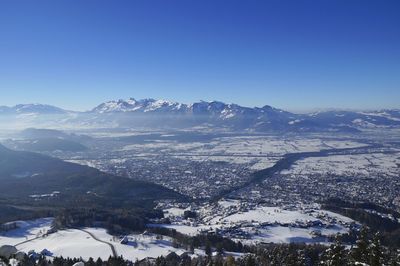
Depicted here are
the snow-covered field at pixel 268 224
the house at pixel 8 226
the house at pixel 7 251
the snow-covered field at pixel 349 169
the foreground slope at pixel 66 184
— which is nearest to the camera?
the house at pixel 7 251

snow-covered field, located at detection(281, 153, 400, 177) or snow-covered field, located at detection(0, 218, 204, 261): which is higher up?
snow-covered field, located at detection(0, 218, 204, 261)

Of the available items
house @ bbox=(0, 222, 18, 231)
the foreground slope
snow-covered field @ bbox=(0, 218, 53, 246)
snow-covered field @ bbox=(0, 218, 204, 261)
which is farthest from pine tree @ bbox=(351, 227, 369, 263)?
the foreground slope

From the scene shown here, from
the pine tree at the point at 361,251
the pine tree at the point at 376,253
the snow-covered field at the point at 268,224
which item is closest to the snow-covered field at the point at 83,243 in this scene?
the snow-covered field at the point at 268,224

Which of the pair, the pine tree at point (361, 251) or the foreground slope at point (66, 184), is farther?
the foreground slope at point (66, 184)

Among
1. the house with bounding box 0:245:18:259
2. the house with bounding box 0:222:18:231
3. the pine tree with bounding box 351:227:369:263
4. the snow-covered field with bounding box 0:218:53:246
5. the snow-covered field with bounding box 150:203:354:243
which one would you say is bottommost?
the snow-covered field with bounding box 150:203:354:243

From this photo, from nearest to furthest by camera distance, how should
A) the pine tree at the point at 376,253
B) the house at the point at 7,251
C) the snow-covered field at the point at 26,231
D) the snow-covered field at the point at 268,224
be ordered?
1. the house at the point at 7,251
2. the pine tree at the point at 376,253
3. the snow-covered field at the point at 26,231
4. the snow-covered field at the point at 268,224

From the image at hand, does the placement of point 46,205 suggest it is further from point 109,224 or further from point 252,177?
point 252,177

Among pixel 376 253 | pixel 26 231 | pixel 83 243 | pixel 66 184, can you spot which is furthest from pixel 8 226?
pixel 376 253

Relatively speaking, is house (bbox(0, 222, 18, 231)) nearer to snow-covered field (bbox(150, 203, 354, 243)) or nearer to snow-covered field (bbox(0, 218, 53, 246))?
snow-covered field (bbox(0, 218, 53, 246))

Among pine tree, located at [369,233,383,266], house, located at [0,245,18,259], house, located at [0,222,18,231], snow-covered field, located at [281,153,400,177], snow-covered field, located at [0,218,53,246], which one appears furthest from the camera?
snow-covered field, located at [281,153,400,177]

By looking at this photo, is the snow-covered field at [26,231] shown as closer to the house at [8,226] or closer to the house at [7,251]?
the house at [8,226]

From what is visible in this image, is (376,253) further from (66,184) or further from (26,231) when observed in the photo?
(66,184)
